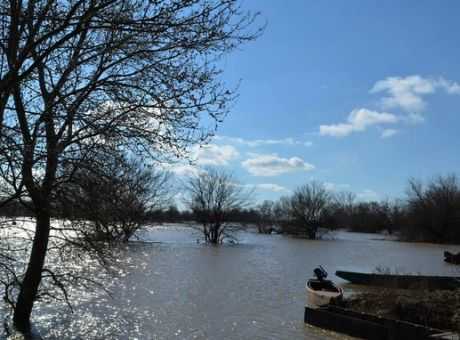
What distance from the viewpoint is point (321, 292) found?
16.5 m

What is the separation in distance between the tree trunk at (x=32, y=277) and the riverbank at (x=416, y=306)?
8182 millimetres

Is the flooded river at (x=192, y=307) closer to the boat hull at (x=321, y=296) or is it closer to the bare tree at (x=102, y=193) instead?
the boat hull at (x=321, y=296)

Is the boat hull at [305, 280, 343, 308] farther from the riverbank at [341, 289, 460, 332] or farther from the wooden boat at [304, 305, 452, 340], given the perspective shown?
the wooden boat at [304, 305, 452, 340]

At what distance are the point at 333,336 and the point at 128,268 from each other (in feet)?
50.5

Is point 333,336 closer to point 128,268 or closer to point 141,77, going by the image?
point 141,77

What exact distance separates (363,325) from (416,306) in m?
1.68

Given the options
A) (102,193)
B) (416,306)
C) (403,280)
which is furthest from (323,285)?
(102,193)

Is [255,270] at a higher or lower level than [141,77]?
lower

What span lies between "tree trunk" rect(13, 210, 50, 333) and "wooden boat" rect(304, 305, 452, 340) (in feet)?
22.5

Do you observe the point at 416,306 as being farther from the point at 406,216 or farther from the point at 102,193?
the point at 406,216

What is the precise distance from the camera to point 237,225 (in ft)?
174

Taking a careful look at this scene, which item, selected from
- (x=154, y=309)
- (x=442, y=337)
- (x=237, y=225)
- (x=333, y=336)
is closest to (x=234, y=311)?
(x=154, y=309)

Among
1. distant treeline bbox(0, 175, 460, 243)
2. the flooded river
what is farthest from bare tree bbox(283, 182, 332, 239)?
the flooded river

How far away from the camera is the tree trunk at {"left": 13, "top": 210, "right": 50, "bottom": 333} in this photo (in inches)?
425
